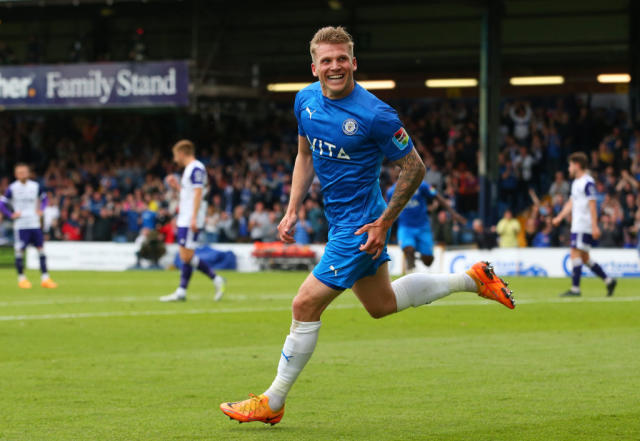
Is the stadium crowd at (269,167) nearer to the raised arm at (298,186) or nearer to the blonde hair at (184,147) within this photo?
the blonde hair at (184,147)

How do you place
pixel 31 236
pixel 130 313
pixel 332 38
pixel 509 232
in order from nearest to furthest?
pixel 332 38
pixel 130 313
pixel 31 236
pixel 509 232

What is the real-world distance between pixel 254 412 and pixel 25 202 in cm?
1555

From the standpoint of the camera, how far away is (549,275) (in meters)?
26.4

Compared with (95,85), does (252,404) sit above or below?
below

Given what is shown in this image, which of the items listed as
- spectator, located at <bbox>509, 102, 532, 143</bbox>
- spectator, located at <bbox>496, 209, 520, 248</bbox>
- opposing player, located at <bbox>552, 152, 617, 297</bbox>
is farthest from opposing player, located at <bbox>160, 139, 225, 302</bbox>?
spectator, located at <bbox>509, 102, 532, 143</bbox>

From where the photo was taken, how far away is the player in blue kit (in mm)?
6570

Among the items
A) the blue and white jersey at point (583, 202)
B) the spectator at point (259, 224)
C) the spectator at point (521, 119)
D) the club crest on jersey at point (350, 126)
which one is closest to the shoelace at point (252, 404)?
the club crest on jersey at point (350, 126)

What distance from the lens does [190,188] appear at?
16.8 meters

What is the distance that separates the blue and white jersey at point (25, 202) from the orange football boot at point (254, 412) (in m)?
15.4

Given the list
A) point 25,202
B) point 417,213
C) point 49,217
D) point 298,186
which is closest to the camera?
point 298,186

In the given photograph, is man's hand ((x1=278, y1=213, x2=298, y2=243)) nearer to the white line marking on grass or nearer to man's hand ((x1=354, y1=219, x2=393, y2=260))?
Result: man's hand ((x1=354, y1=219, x2=393, y2=260))

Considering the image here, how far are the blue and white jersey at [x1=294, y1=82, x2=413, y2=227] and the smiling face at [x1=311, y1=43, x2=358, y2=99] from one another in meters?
0.11

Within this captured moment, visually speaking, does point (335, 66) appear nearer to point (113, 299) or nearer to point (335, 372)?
point (335, 372)

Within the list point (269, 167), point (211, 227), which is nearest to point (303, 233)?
point (211, 227)
